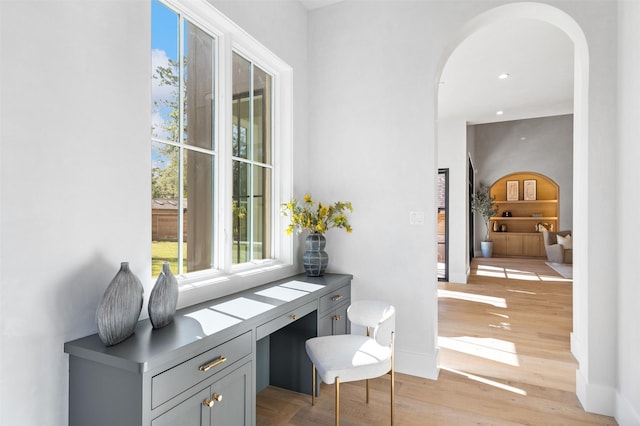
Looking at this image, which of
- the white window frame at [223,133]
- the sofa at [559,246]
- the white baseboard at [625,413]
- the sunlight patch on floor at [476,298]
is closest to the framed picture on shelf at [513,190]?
the sofa at [559,246]

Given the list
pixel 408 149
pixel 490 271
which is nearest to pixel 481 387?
pixel 408 149

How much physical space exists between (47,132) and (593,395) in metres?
3.20

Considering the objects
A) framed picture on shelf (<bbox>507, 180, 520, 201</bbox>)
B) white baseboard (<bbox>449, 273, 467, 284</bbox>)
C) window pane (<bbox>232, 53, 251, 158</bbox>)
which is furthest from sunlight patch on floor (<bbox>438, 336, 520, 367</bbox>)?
framed picture on shelf (<bbox>507, 180, 520, 201</bbox>)

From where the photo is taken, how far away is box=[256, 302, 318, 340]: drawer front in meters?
1.78

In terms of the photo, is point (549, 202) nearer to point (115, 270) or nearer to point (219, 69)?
point (219, 69)

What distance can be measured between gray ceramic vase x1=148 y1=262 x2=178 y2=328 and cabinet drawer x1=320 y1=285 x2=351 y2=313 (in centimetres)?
108

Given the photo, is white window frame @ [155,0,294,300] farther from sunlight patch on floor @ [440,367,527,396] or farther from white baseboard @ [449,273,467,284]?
white baseboard @ [449,273,467,284]

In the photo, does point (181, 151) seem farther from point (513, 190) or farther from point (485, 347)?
point (513, 190)

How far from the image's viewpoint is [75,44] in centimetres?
141

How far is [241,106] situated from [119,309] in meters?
1.65

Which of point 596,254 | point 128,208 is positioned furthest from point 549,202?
point 128,208

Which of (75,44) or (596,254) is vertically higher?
(75,44)

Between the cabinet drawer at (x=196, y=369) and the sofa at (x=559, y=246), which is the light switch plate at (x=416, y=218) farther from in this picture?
the sofa at (x=559, y=246)

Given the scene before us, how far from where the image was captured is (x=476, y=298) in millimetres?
5098
